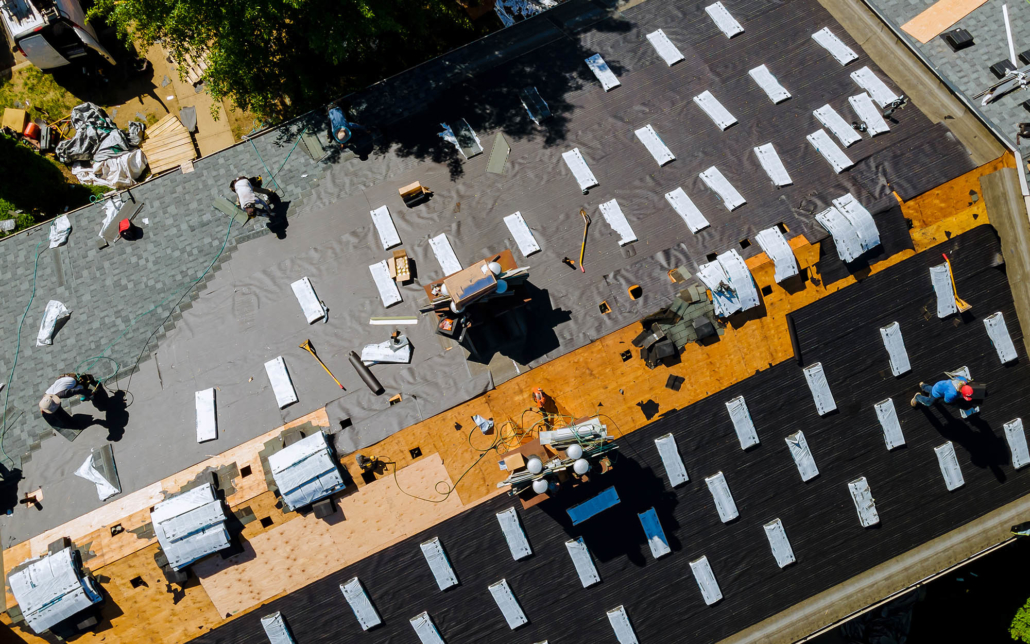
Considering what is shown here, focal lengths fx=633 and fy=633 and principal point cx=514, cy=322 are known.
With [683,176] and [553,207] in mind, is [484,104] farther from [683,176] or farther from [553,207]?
[683,176]

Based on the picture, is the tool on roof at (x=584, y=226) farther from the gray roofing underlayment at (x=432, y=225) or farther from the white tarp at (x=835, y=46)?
the white tarp at (x=835, y=46)

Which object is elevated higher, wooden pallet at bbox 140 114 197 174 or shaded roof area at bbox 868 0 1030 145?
wooden pallet at bbox 140 114 197 174

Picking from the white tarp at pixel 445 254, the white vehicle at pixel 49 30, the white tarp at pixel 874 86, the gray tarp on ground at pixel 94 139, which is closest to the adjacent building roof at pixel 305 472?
A: the white tarp at pixel 445 254

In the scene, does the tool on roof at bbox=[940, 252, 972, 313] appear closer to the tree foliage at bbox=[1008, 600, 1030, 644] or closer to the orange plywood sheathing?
the tree foliage at bbox=[1008, 600, 1030, 644]

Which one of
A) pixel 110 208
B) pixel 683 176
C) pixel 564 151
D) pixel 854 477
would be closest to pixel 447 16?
pixel 564 151

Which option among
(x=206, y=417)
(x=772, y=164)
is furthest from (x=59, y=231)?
(x=772, y=164)

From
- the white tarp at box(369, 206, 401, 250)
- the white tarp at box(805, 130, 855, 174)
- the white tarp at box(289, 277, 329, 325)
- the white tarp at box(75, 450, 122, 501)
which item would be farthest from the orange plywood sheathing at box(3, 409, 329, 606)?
the white tarp at box(805, 130, 855, 174)
